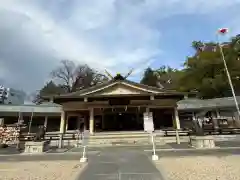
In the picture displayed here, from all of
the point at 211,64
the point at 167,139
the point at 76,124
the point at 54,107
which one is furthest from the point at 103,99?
the point at 211,64

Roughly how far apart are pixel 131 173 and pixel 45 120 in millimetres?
26882

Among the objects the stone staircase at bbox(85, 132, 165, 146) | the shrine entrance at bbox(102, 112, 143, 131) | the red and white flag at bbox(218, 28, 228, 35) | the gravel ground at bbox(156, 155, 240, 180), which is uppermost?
the red and white flag at bbox(218, 28, 228, 35)

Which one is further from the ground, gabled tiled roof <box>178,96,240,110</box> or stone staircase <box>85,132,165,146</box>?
gabled tiled roof <box>178,96,240,110</box>

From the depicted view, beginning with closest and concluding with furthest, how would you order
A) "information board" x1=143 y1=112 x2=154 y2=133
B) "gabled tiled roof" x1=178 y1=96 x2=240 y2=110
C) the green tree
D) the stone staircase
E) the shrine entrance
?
"information board" x1=143 y1=112 x2=154 y2=133 → the stone staircase → the shrine entrance → "gabled tiled roof" x1=178 y1=96 x2=240 y2=110 → the green tree

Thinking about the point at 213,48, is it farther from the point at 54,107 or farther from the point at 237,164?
the point at 237,164

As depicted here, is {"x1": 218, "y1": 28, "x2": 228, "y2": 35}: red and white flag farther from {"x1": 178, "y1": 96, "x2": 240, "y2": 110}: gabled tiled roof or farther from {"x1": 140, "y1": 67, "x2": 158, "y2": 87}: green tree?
{"x1": 140, "y1": 67, "x2": 158, "y2": 87}: green tree

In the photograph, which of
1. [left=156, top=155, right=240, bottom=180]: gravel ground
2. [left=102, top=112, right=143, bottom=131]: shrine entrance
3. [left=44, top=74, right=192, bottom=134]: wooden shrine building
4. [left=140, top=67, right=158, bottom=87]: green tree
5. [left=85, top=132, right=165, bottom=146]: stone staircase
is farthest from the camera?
[left=140, top=67, right=158, bottom=87]: green tree

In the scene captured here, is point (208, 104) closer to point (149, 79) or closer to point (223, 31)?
point (223, 31)

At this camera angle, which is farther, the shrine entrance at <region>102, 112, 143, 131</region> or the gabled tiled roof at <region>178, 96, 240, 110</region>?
the gabled tiled roof at <region>178, 96, 240, 110</region>

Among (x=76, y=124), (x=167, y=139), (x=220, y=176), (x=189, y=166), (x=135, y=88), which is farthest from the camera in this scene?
(x=76, y=124)

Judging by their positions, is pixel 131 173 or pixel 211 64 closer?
pixel 131 173

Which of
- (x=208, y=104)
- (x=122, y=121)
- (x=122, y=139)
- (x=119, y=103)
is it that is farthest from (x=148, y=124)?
(x=208, y=104)

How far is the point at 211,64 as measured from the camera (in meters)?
35.2

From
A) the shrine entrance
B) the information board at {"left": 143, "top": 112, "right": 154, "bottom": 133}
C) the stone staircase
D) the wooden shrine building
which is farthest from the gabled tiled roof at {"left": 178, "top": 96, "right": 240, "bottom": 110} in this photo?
the information board at {"left": 143, "top": 112, "right": 154, "bottom": 133}
